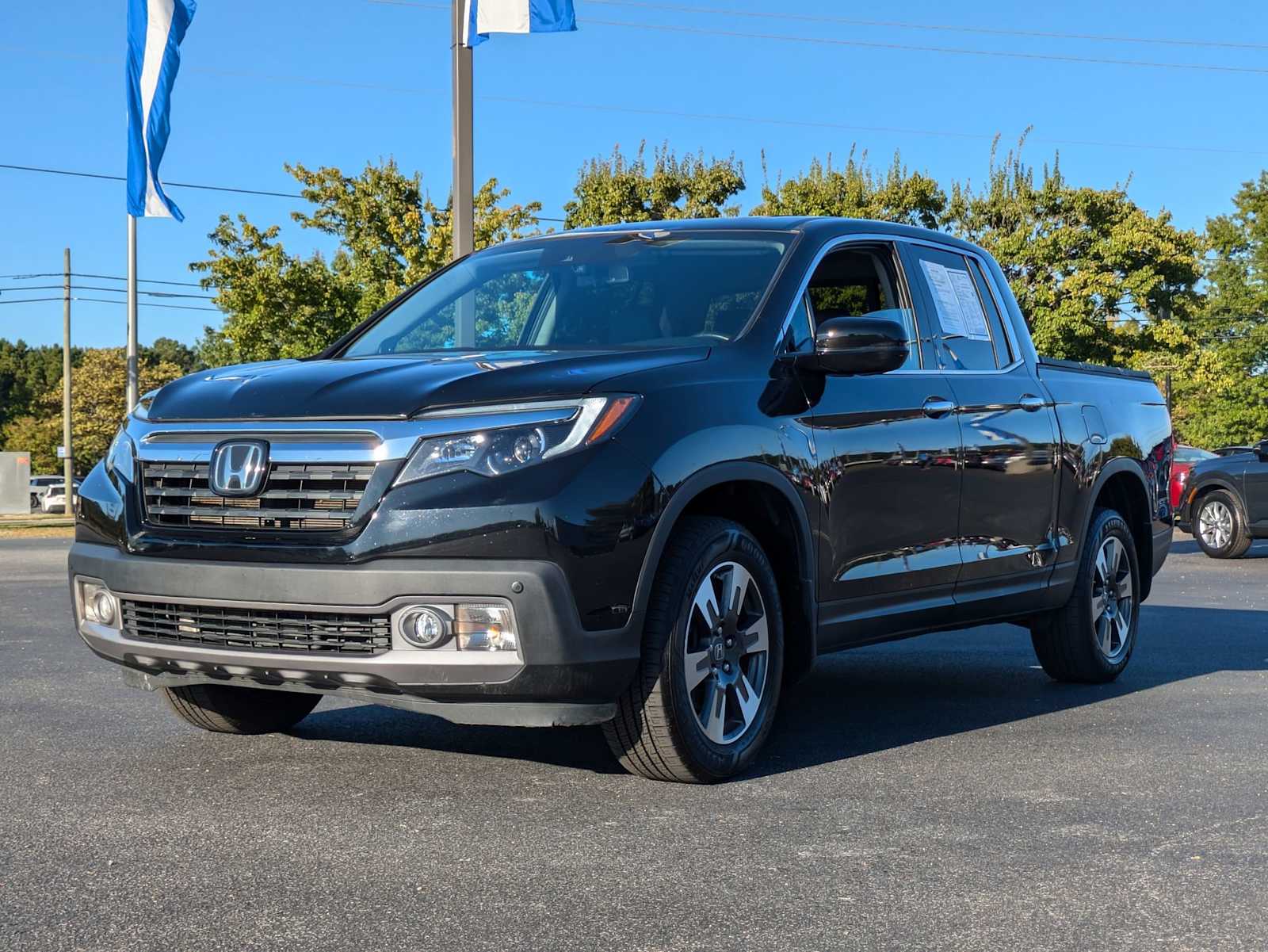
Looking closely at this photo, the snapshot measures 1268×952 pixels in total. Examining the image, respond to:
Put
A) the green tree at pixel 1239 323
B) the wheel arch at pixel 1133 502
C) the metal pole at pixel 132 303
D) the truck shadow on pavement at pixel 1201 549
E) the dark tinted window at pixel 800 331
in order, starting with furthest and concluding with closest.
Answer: the green tree at pixel 1239 323 < the metal pole at pixel 132 303 < the truck shadow on pavement at pixel 1201 549 < the wheel arch at pixel 1133 502 < the dark tinted window at pixel 800 331

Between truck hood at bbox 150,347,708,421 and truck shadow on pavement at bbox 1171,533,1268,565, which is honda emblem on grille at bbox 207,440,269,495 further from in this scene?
truck shadow on pavement at bbox 1171,533,1268,565

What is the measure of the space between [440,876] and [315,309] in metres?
28.2

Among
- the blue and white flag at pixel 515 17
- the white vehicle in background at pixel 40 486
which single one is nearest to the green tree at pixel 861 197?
the blue and white flag at pixel 515 17

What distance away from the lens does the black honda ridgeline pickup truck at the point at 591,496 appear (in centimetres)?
456

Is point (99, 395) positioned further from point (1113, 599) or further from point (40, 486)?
point (1113, 599)

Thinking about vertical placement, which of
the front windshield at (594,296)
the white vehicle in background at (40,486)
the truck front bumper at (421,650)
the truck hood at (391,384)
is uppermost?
the front windshield at (594,296)

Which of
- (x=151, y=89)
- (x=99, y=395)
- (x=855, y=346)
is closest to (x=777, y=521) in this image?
(x=855, y=346)

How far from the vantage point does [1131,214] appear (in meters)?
36.6

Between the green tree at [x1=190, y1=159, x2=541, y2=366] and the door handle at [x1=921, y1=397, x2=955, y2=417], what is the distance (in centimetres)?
2494

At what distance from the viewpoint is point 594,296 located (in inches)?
239

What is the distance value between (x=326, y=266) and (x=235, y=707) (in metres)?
27.5

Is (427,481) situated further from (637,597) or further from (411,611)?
(637,597)

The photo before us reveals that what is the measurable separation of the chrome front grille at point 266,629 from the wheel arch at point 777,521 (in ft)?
2.98

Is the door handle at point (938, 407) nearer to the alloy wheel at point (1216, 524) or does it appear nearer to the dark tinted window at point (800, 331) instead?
the dark tinted window at point (800, 331)
